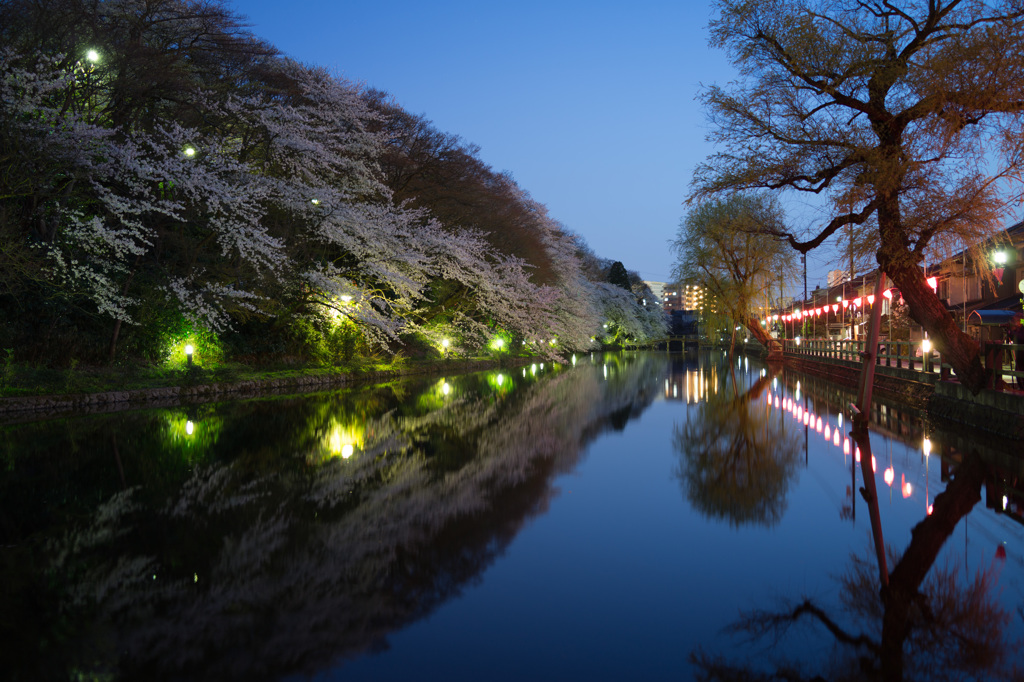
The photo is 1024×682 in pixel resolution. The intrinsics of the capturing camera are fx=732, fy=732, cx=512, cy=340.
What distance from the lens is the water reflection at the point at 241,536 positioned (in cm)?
341

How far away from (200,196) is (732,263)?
32.7 m

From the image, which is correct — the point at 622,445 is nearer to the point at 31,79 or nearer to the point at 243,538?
the point at 243,538

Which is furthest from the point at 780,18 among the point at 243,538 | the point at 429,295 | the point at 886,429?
the point at 429,295

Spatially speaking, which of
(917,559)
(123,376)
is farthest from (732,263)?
(917,559)

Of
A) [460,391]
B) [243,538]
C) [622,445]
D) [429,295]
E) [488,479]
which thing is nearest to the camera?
[243,538]

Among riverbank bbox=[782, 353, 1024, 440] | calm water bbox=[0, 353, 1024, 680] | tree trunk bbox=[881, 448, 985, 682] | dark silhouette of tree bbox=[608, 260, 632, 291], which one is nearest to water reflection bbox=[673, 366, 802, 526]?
calm water bbox=[0, 353, 1024, 680]

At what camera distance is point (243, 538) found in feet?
16.9

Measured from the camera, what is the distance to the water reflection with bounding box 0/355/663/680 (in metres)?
3.41

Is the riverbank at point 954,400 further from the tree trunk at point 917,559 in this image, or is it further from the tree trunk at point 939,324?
the tree trunk at point 917,559

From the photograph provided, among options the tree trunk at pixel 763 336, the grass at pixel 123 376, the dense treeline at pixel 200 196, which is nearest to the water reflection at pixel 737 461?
the dense treeline at pixel 200 196

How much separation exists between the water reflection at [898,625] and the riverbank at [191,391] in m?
12.8

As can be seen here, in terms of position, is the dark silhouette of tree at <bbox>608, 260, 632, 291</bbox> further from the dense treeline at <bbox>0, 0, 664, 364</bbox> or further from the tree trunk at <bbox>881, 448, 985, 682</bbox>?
the tree trunk at <bbox>881, 448, 985, 682</bbox>

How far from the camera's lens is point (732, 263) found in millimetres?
42312

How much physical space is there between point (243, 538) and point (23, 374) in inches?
466
